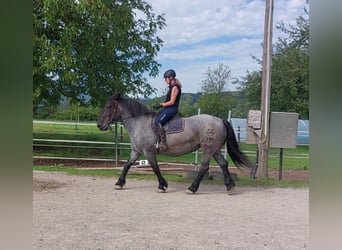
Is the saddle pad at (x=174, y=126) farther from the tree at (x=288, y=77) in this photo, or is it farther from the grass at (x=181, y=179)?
the tree at (x=288, y=77)

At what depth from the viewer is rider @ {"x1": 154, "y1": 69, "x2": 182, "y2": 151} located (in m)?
4.89

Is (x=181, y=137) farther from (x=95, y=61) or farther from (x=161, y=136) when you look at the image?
(x=95, y=61)

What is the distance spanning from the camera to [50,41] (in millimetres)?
6539

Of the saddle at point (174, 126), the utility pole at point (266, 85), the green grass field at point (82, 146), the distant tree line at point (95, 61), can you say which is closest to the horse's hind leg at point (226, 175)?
the saddle at point (174, 126)

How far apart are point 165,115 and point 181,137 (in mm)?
387

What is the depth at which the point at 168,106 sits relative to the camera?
16.2 feet

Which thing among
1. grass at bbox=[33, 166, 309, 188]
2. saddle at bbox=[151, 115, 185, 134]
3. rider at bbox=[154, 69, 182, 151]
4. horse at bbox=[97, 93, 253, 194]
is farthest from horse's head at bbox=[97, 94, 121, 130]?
grass at bbox=[33, 166, 309, 188]
